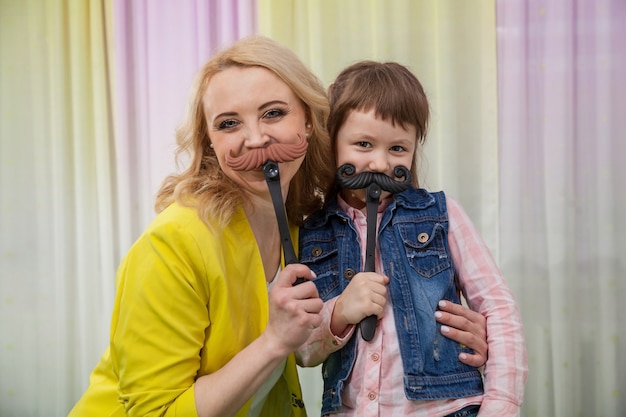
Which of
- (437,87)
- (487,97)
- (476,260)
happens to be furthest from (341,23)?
(476,260)

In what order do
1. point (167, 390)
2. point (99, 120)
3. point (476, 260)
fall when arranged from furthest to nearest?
point (99, 120)
point (476, 260)
point (167, 390)

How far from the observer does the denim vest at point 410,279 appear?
117 centimetres

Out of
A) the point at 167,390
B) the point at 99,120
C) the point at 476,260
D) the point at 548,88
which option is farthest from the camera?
the point at 99,120

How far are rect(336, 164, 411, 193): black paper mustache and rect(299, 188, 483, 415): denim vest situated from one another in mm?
49

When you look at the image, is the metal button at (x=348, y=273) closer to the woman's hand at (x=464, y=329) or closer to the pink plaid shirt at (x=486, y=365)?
the pink plaid shirt at (x=486, y=365)

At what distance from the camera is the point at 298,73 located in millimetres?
1239

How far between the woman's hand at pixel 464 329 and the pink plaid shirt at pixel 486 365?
0.02 meters

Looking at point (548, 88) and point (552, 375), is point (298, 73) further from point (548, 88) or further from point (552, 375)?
point (552, 375)

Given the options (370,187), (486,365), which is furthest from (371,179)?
(486,365)

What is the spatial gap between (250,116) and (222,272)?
283 mm

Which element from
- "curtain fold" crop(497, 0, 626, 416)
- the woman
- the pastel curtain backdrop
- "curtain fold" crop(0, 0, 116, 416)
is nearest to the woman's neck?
the woman

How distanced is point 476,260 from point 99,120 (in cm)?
171

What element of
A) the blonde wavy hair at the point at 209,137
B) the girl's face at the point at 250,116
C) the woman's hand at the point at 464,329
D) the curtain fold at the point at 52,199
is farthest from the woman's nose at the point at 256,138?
the curtain fold at the point at 52,199

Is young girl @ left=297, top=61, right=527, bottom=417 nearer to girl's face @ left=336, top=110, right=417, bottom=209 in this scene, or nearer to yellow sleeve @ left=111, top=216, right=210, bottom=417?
girl's face @ left=336, top=110, right=417, bottom=209
